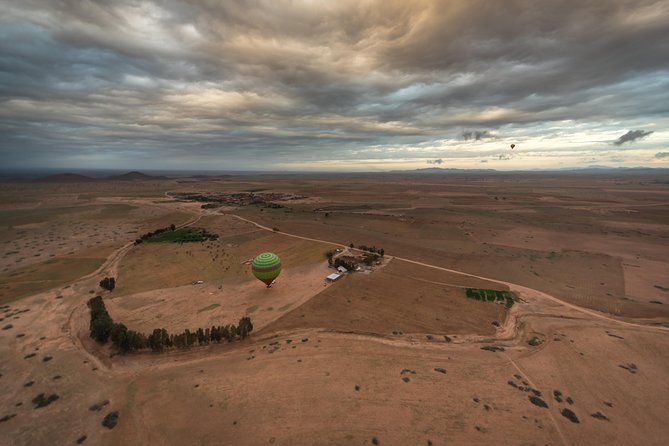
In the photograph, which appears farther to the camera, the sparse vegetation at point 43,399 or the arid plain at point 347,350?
the sparse vegetation at point 43,399

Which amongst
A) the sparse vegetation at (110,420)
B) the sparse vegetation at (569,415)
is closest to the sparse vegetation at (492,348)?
the sparse vegetation at (569,415)

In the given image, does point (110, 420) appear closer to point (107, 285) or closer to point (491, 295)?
point (107, 285)

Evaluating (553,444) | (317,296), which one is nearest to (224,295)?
(317,296)

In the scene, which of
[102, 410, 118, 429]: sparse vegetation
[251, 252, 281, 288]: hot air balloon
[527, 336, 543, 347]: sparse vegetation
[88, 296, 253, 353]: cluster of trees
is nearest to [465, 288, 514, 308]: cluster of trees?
[527, 336, 543, 347]: sparse vegetation

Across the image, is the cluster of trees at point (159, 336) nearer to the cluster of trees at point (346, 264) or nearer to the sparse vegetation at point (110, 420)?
the sparse vegetation at point (110, 420)

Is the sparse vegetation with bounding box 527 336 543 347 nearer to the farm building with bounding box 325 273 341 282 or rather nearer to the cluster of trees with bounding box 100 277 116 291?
the farm building with bounding box 325 273 341 282

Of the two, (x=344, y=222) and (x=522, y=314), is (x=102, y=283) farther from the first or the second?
(x=344, y=222)
